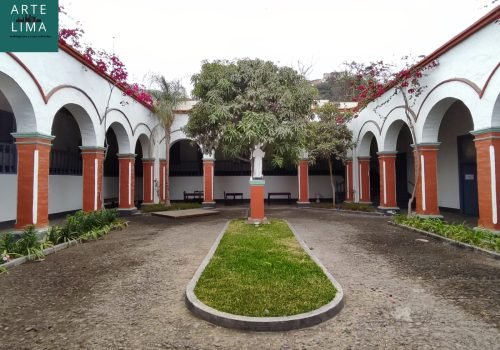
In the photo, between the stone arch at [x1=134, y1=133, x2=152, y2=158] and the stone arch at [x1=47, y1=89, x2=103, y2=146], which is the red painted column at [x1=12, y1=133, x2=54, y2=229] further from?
the stone arch at [x1=134, y1=133, x2=152, y2=158]

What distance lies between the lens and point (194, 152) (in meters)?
19.6

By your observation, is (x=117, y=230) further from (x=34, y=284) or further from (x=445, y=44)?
(x=445, y=44)

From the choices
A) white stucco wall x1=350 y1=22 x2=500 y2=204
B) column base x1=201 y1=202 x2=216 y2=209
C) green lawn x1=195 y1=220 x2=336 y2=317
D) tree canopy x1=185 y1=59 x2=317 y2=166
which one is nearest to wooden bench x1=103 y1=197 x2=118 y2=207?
→ column base x1=201 y1=202 x2=216 y2=209

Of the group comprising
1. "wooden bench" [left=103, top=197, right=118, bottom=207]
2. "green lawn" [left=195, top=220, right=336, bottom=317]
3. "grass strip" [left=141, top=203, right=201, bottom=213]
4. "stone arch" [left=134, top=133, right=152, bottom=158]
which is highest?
"stone arch" [left=134, top=133, right=152, bottom=158]

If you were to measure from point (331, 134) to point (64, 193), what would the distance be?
11815mm

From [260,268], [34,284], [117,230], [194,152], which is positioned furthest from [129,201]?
[260,268]

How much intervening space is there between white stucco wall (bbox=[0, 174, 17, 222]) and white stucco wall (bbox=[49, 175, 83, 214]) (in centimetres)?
186

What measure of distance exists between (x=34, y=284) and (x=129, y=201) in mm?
8813

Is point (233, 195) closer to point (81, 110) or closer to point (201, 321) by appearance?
point (81, 110)

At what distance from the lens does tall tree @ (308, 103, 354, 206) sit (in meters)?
14.3

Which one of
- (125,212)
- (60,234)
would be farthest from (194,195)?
(60,234)

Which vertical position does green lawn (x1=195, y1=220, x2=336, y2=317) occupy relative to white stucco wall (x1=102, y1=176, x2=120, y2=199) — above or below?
below

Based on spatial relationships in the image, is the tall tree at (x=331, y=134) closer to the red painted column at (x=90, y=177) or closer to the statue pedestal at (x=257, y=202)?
the statue pedestal at (x=257, y=202)

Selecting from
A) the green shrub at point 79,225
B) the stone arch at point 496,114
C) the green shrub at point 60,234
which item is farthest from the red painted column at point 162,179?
the stone arch at point 496,114
